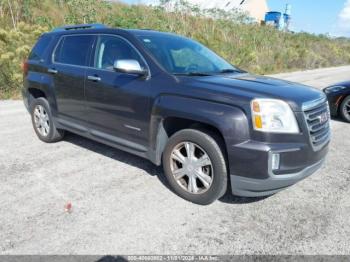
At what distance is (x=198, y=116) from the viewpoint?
346cm

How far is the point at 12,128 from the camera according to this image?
666 cm

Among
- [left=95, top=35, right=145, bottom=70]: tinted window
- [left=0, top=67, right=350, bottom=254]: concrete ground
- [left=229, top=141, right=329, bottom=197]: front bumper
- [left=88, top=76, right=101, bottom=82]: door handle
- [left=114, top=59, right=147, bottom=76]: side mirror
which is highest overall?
[left=95, top=35, right=145, bottom=70]: tinted window

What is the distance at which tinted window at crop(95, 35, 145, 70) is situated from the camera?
4238 millimetres

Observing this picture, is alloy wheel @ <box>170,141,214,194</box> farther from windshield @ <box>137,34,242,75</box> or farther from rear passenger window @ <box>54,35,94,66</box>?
rear passenger window @ <box>54,35,94,66</box>

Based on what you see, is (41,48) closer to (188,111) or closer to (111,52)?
(111,52)

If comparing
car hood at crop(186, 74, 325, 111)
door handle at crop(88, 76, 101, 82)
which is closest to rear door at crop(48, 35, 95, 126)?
door handle at crop(88, 76, 101, 82)

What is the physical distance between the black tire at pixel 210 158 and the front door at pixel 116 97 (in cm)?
43

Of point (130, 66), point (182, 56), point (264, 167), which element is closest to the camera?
point (264, 167)

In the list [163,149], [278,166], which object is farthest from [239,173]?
[163,149]

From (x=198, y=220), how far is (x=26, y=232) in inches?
63.9

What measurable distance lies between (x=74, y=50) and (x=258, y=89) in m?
2.89

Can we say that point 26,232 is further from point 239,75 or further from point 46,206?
point 239,75

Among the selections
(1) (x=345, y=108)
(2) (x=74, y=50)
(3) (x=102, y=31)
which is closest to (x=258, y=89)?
(3) (x=102, y=31)

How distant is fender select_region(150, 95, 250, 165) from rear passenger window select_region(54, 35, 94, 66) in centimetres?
163
